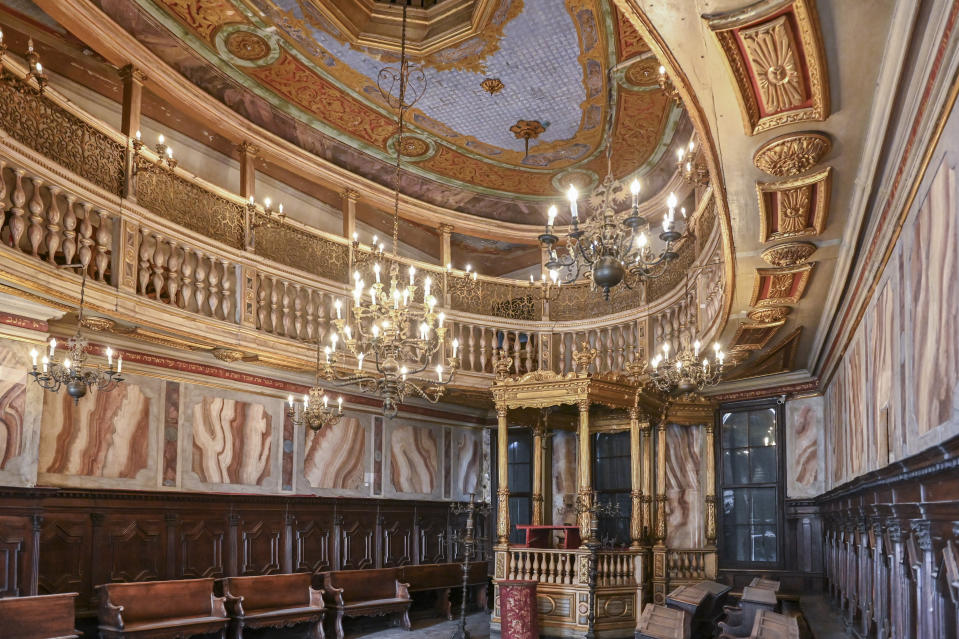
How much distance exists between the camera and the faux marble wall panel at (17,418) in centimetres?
875

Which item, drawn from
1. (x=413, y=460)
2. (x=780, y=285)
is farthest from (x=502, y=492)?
(x=780, y=285)

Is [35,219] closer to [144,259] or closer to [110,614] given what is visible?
[144,259]

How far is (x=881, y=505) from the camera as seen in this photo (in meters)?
5.80

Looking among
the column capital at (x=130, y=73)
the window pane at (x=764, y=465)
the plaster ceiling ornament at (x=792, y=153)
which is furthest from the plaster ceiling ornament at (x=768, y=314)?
the column capital at (x=130, y=73)

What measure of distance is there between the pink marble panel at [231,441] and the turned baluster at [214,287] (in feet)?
5.54

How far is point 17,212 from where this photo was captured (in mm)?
7840

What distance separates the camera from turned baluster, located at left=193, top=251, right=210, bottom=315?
33.8 feet

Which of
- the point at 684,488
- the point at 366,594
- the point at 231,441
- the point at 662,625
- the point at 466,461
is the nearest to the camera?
the point at 662,625

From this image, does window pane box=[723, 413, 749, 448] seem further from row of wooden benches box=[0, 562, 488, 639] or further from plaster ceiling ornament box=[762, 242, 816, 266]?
plaster ceiling ornament box=[762, 242, 816, 266]

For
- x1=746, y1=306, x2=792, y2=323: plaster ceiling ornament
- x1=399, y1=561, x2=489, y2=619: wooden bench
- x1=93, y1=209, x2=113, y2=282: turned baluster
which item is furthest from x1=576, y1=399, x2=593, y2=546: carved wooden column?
x1=93, y1=209, x2=113, y2=282: turned baluster

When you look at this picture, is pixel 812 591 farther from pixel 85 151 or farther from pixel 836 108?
pixel 85 151

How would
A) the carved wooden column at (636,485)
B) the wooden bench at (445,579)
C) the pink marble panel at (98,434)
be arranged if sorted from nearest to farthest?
the pink marble panel at (98,434)
the carved wooden column at (636,485)
the wooden bench at (445,579)

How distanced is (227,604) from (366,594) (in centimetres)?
246

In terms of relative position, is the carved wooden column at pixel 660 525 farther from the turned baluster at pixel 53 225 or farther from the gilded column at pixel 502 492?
the turned baluster at pixel 53 225
